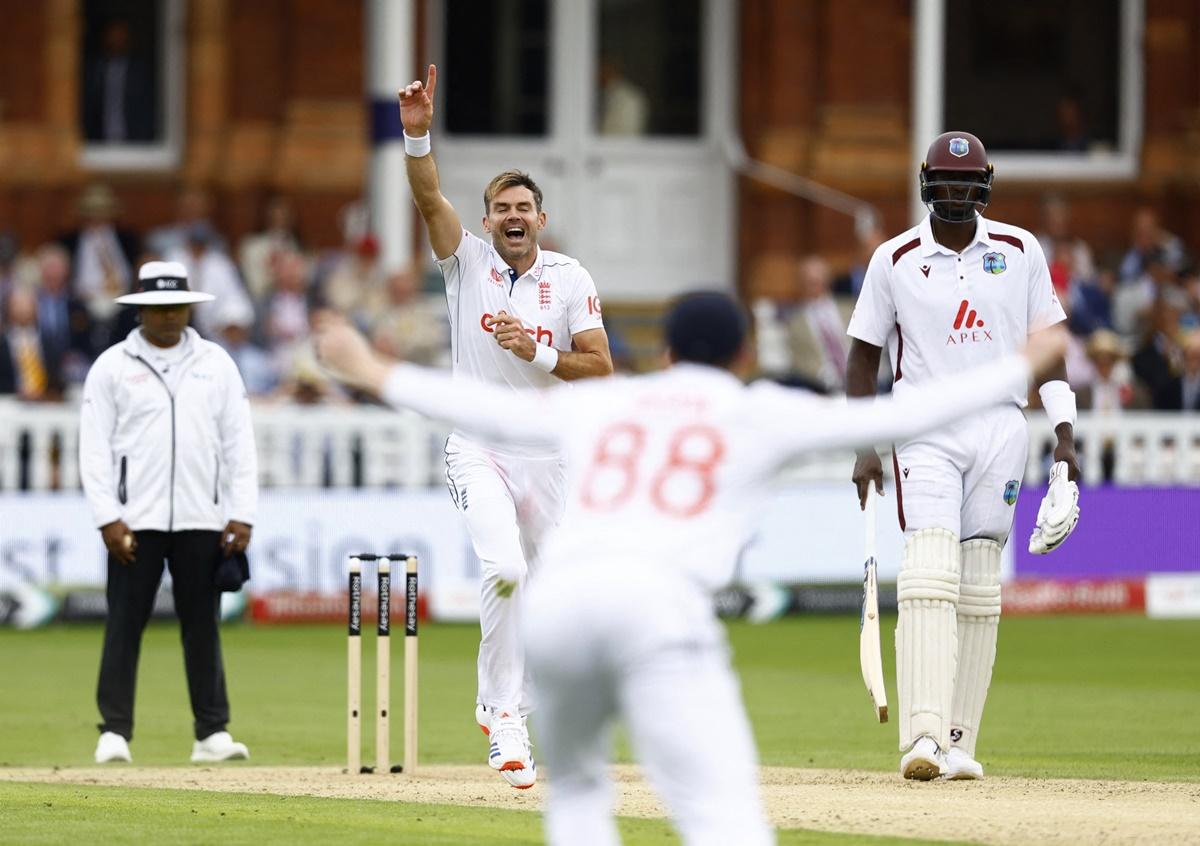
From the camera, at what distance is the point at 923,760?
363 inches

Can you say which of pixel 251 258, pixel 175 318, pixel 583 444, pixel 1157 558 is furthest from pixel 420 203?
pixel 251 258

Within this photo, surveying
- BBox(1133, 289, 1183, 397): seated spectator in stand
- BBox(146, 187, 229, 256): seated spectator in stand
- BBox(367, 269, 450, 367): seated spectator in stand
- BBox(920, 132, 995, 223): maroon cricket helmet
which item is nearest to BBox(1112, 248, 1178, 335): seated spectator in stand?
BBox(1133, 289, 1183, 397): seated spectator in stand

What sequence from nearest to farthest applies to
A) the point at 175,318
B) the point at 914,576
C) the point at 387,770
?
the point at 914,576, the point at 387,770, the point at 175,318

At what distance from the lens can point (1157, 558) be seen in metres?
18.5

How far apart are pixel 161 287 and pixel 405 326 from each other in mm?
7658

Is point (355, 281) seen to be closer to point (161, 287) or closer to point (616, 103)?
point (616, 103)

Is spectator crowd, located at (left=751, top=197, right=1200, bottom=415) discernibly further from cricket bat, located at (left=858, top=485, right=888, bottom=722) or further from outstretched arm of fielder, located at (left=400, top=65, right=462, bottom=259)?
outstretched arm of fielder, located at (left=400, top=65, right=462, bottom=259)

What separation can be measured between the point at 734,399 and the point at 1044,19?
19876 millimetres

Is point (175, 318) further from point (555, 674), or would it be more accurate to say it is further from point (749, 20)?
point (749, 20)

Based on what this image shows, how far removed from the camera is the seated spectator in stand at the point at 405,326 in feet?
61.3

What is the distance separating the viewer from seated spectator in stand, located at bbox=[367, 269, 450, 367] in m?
18.7

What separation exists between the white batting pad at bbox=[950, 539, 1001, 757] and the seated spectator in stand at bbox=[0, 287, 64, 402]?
10448 millimetres

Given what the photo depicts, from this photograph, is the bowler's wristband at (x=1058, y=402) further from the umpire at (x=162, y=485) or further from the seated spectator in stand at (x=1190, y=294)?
the seated spectator in stand at (x=1190, y=294)

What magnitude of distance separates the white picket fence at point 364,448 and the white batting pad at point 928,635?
7.90 m
